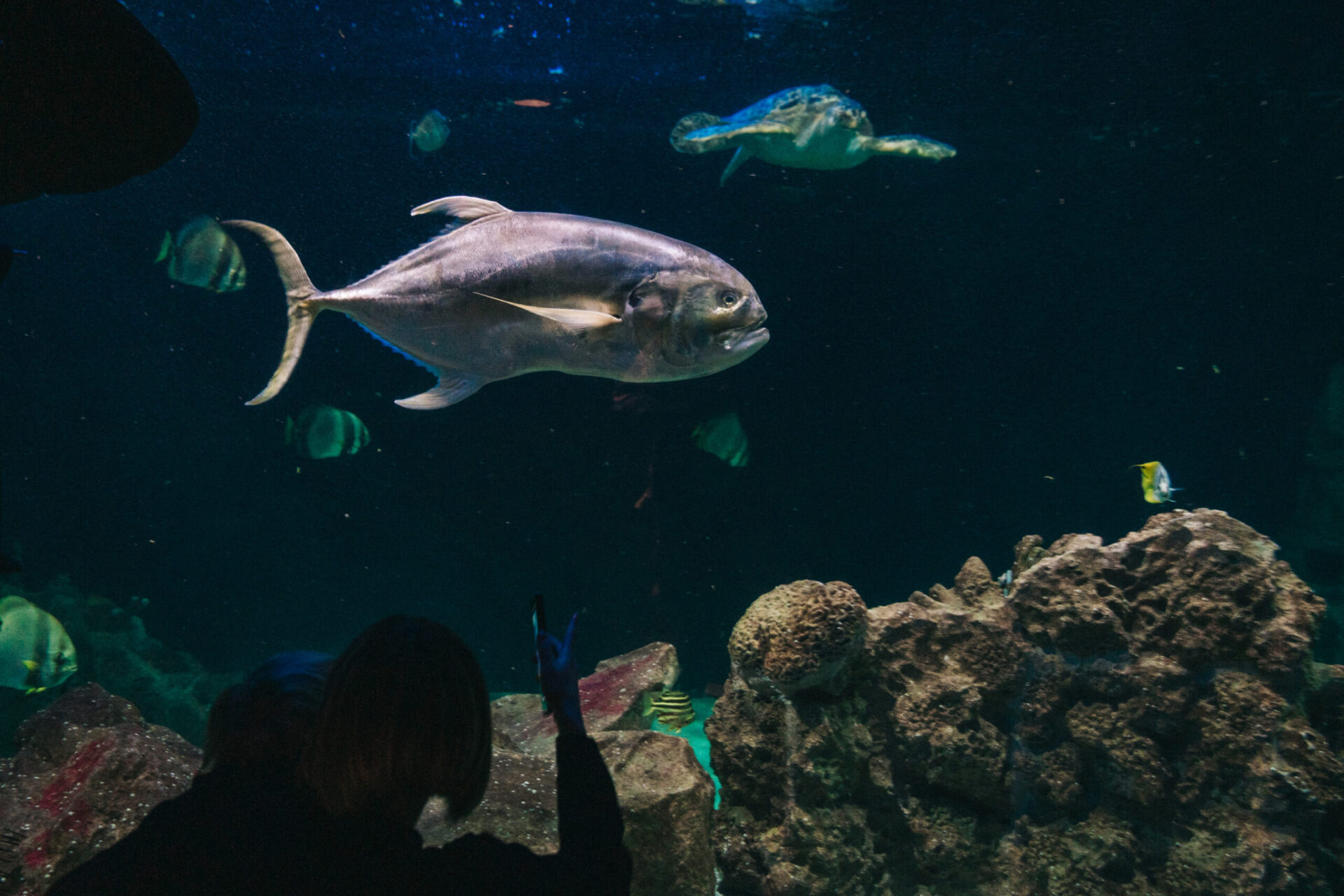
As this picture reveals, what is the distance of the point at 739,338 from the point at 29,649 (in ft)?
20.7

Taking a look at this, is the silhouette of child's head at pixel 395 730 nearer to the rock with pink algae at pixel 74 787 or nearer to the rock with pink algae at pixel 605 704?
the rock with pink algae at pixel 74 787

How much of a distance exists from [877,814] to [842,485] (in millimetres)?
6260

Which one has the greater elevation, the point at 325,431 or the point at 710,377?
the point at 710,377

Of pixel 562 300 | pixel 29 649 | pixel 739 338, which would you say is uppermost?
pixel 562 300

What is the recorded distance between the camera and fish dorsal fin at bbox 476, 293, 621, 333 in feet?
6.79

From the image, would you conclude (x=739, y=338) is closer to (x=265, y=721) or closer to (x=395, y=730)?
(x=395, y=730)

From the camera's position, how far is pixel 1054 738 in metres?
3.02

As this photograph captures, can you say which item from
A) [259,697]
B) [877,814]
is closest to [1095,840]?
[877,814]

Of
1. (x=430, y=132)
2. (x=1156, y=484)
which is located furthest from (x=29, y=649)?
(x=1156, y=484)

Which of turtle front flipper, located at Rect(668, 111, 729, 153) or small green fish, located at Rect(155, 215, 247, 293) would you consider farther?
turtle front flipper, located at Rect(668, 111, 729, 153)

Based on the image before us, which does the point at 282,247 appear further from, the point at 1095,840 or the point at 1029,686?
the point at 1095,840

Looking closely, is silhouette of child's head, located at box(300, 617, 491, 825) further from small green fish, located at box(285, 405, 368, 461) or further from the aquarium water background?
the aquarium water background

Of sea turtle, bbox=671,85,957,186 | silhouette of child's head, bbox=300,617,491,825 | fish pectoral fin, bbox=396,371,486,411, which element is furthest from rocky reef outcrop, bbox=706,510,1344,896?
sea turtle, bbox=671,85,957,186

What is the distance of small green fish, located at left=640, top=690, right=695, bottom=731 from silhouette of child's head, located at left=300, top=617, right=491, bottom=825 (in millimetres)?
3623
